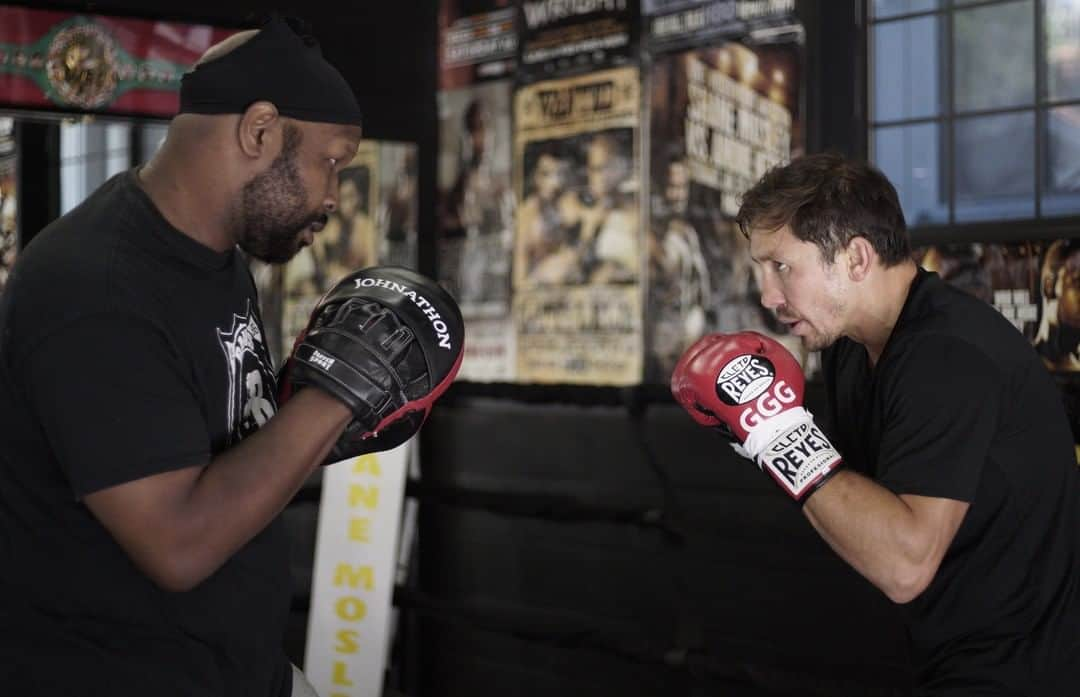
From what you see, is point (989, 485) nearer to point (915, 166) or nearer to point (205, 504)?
point (205, 504)

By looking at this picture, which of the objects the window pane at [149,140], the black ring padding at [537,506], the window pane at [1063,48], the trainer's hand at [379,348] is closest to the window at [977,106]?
the window pane at [1063,48]

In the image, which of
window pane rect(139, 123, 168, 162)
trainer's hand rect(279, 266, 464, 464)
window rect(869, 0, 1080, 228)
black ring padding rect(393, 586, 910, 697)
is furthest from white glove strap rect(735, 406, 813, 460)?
window pane rect(139, 123, 168, 162)

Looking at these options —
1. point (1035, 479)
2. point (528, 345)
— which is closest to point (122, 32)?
point (528, 345)

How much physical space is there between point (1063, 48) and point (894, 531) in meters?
2.21

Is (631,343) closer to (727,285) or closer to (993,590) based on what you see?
(727,285)

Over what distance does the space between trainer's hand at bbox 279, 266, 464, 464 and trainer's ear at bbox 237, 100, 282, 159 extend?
21 cm

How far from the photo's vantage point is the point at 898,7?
11.9 feet

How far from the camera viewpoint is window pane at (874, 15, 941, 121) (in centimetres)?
358

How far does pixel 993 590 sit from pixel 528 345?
3026mm

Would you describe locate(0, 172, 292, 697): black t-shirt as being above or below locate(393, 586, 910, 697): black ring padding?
above

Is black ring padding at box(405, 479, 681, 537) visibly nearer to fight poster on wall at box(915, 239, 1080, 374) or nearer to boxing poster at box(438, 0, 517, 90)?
fight poster on wall at box(915, 239, 1080, 374)

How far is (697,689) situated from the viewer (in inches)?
113

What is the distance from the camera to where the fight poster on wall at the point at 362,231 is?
15.8 feet

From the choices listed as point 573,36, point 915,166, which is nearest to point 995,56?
point 915,166
